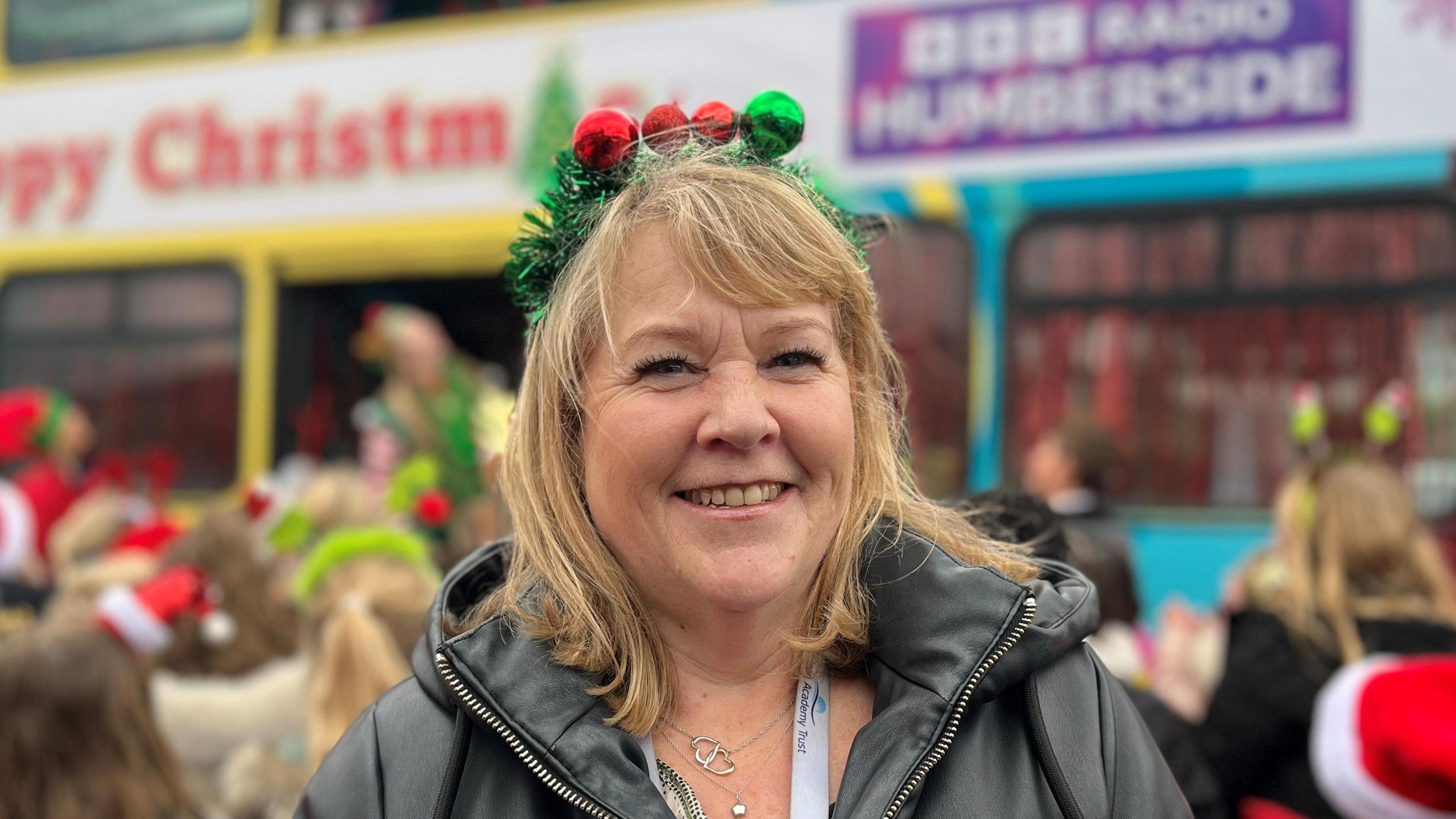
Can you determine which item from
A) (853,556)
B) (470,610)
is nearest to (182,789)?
(470,610)

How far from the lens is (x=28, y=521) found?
546 centimetres

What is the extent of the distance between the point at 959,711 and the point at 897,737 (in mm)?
72

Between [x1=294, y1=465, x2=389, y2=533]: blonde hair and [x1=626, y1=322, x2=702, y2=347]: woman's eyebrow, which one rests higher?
[x1=626, y1=322, x2=702, y2=347]: woman's eyebrow

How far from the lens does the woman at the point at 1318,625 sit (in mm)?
2973

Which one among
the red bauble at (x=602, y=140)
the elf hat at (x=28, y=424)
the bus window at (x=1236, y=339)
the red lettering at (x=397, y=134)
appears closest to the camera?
the red bauble at (x=602, y=140)

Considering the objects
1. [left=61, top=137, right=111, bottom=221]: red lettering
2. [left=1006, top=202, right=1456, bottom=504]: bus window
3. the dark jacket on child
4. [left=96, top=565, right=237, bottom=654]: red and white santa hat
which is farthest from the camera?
[left=61, top=137, right=111, bottom=221]: red lettering

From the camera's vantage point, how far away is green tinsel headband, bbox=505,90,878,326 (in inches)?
63.6

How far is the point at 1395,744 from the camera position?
182cm

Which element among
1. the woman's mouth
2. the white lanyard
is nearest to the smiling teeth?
the woman's mouth

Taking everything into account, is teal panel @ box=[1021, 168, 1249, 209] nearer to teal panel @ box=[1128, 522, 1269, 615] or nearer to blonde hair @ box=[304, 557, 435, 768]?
teal panel @ box=[1128, 522, 1269, 615]

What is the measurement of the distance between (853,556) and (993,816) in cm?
36

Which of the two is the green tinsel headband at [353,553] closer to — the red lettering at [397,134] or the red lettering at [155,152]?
the red lettering at [397,134]

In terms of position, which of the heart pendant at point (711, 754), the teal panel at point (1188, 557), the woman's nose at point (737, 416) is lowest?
the teal panel at point (1188, 557)

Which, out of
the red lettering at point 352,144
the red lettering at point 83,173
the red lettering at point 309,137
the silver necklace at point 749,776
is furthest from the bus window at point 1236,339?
the red lettering at point 83,173
